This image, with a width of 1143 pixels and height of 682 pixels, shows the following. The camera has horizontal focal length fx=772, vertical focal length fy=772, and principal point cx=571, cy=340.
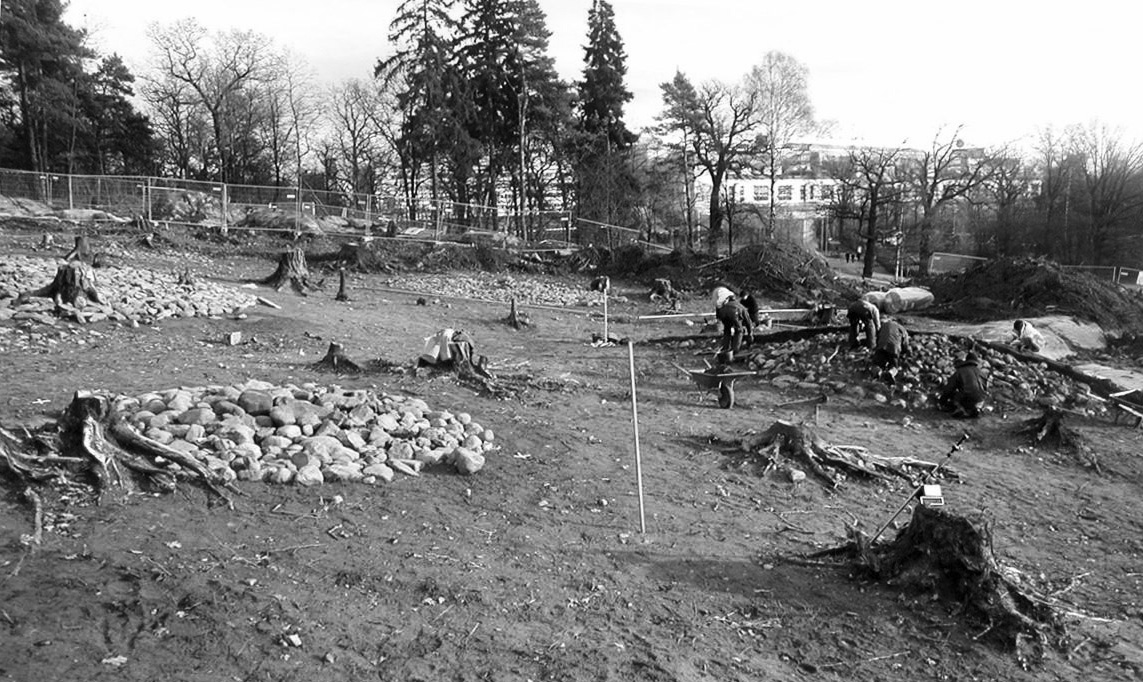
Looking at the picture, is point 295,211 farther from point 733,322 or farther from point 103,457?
point 103,457

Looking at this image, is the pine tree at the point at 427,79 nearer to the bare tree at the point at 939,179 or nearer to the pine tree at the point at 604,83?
the pine tree at the point at 604,83

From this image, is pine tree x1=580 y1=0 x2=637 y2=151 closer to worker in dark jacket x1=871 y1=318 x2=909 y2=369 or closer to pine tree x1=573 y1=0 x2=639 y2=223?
pine tree x1=573 y1=0 x2=639 y2=223

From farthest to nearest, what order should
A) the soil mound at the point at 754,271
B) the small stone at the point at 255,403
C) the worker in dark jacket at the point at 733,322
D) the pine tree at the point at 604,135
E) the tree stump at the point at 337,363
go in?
the pine tree at the point at 604,135 → the soil mound at the point at 754,271 → the worker in dark jacket at the point at 733,322 → the tree stump at the point at 337,363 → the small stone at the point at 255,403

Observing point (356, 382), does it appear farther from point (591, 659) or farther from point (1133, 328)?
point (1133, 328)

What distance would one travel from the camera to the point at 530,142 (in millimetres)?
37469

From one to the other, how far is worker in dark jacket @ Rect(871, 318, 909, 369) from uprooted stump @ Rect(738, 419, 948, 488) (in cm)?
364

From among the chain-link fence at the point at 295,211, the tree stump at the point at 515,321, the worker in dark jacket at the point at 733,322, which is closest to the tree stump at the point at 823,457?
the worker in dark jacket at the point at 733,322

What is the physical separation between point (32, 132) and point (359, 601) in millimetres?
37392

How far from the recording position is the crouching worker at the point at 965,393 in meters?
10.3

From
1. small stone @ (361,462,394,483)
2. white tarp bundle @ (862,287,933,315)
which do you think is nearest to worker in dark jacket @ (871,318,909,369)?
small stone @ (361,462,394,483)

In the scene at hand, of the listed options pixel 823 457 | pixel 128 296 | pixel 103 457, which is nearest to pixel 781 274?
pixel 823 457

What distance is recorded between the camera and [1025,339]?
14.1 metres

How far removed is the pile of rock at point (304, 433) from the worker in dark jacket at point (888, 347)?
22.5 feet

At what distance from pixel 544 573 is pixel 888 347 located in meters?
8.27
